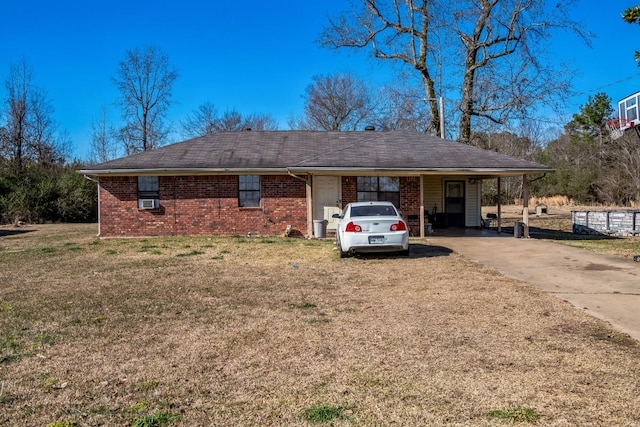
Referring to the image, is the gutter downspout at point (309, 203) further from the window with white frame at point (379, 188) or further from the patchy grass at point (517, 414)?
the patchy grass at point (517, 414)

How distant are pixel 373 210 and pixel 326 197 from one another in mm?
5988

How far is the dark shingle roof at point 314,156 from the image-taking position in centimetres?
1697

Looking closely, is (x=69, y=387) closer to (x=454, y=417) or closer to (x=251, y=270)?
(x=454, y=417)

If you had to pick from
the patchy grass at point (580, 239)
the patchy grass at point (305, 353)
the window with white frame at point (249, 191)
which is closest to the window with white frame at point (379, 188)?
the window with white frame at point (249, 191)

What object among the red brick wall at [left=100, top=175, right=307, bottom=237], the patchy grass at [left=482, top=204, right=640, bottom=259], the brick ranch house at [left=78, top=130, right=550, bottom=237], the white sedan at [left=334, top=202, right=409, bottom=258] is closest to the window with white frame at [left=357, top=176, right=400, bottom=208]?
the brick ranch house at [left=78, top=130, right=550, bottom=237]

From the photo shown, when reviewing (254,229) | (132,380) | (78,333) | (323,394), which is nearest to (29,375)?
(132,380)

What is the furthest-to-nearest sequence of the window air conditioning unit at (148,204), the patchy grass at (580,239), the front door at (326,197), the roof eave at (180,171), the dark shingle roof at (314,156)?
the window air conditioning unit at (148,204) < the front door at (326,197) < the roof eave at (180,171) < the dark shingle roof at (314,156) < the patchy grass at (580,239)

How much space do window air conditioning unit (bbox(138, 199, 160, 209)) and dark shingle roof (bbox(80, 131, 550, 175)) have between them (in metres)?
1.18

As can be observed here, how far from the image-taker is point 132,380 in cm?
416

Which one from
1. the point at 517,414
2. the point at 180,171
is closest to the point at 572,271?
the point at 517,414

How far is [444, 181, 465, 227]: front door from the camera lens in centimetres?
2138

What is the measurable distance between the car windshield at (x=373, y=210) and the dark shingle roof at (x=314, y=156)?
14.5 ft

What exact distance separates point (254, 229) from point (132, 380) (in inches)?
568

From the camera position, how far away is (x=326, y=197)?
18188mm
